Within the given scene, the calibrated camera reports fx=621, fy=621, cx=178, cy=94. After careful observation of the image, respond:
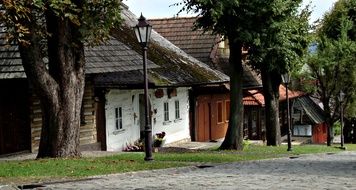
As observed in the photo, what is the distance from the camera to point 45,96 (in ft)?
49.9

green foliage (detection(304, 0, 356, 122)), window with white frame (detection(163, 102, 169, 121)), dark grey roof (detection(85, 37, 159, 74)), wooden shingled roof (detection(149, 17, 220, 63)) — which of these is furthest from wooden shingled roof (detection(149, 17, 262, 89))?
dark grey roof (detection(85, 37, 159, 74))

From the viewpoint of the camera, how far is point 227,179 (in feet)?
39.1

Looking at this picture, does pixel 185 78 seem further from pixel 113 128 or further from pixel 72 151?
pixel 72 151

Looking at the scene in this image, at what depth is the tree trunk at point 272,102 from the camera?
28.3 metres

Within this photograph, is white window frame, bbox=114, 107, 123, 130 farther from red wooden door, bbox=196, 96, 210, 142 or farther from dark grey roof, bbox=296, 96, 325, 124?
dark grey roof, bbox=296, 96, 325, 124

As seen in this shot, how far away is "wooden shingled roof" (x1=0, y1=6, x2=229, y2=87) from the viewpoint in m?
20.0

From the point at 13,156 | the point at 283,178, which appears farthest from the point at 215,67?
the point at 283,178

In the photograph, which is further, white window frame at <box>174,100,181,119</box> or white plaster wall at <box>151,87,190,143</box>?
white window frame at <box>174,100,181,119</box>

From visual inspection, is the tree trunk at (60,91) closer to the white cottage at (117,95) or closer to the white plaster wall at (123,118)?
the white cottage at (117,95)

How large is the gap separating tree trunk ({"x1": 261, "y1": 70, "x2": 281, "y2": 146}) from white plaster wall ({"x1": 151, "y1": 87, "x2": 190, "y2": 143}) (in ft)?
14.3

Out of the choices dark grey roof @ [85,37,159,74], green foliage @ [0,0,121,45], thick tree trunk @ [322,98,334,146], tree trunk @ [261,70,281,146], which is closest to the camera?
green foliage @ [0,0,121,45]

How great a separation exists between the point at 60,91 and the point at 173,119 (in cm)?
1454

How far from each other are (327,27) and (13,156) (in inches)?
1162

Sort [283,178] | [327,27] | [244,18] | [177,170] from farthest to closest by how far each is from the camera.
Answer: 1. [327,27]
2. [244,18]
3. [177,170]
4. [283,178]
